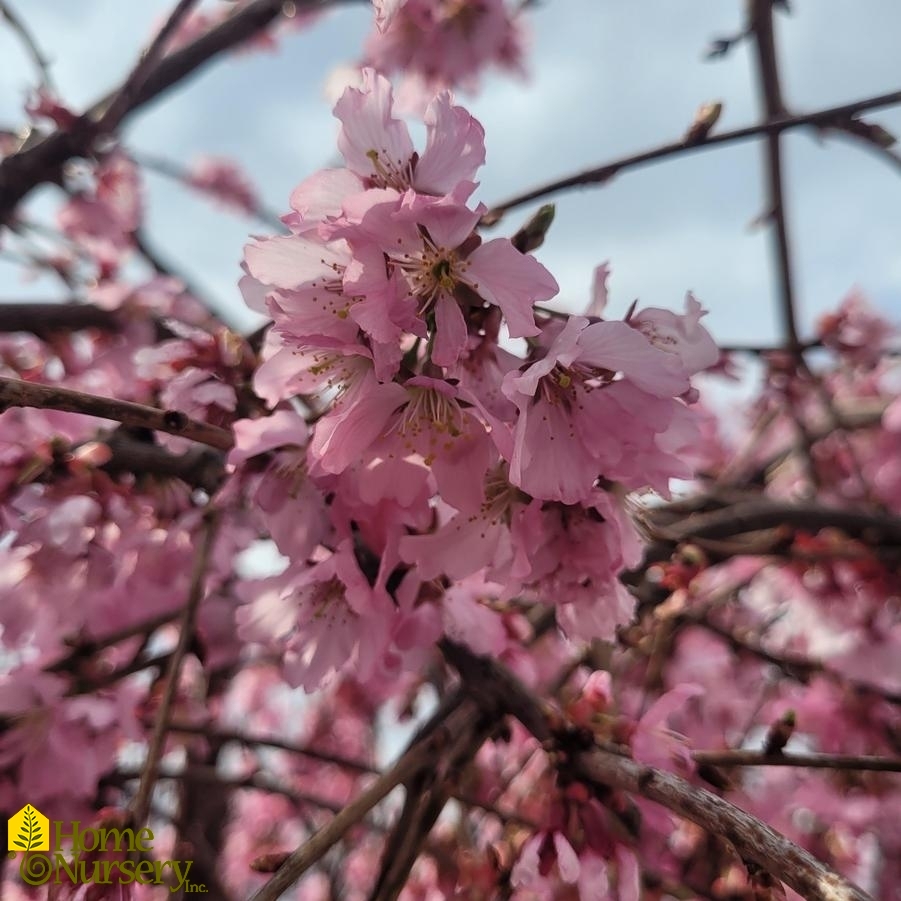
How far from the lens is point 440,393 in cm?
85

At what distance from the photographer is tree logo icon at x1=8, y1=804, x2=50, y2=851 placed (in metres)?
1.37

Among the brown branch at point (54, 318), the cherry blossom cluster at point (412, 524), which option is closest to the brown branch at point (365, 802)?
the cherry blossom cluster at point (412, 524)

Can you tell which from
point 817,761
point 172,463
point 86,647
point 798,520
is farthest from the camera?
point 798,520

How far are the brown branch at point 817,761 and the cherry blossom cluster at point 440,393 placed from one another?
9.1 inches

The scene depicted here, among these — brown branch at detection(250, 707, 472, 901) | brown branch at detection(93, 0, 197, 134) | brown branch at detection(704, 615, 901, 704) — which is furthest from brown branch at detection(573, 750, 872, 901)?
brown branch at detection(93, 0, 197, 134)

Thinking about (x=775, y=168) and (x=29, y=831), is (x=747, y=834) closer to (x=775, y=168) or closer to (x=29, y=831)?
(x=29, y=831)

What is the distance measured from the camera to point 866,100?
105cm

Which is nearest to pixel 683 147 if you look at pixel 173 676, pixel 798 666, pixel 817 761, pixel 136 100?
pixel 817 761

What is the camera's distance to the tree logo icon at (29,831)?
1.37m

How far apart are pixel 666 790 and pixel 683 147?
0.81 m

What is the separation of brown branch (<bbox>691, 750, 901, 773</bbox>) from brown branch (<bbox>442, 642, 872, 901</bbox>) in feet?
0.50

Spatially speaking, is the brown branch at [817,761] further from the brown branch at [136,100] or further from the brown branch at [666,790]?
the brown branch at [136,100]

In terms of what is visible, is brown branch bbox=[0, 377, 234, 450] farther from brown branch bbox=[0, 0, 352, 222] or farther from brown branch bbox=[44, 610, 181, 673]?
brown branch bbox=[0, 0, 352, 222]

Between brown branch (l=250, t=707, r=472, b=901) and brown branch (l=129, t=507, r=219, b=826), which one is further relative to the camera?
brown branch (l=129, t=507, r=219, b=826)
